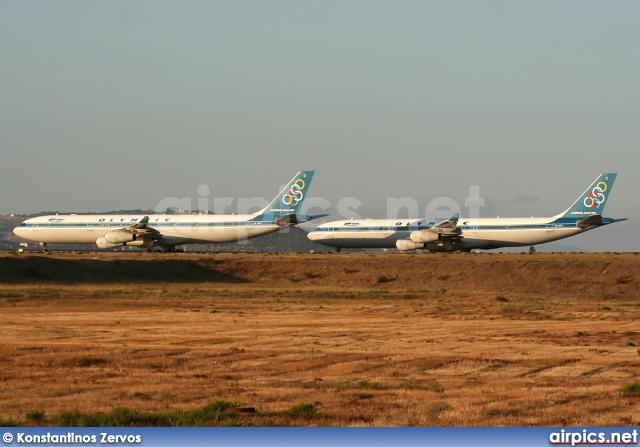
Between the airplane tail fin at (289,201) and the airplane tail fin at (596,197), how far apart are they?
74.4ft

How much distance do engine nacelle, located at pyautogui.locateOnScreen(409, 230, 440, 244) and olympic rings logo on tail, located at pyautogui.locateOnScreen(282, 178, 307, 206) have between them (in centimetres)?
1084

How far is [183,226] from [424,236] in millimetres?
21747

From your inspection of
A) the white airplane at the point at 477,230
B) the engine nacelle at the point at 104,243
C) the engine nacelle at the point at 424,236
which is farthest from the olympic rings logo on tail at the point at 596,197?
the engine nacelle at the point at 104,243

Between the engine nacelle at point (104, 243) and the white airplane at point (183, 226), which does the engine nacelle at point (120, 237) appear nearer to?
the white airplane at point (183, 226)

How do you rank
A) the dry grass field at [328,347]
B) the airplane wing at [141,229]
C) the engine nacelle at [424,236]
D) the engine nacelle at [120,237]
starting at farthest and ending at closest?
1. the airplane wing at [141,229]
2. the engine nacelle at [424,236]
3. the engine nacelle at [120,237]
4. the dry grass field at [328,347]

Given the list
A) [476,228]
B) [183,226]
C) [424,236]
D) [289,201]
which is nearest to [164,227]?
[183,226]

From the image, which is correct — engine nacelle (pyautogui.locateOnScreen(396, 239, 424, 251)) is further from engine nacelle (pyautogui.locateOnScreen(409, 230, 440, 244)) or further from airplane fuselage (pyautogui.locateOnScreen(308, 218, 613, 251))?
airplane fuselage (pyautogui.locateOnScreen(308, 218, 613, 251))

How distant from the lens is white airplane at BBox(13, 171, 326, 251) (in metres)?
82.2

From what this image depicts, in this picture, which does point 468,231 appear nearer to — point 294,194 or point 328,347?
point 294,194

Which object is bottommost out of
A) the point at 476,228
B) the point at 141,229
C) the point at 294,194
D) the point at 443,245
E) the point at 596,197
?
the point at 443,245

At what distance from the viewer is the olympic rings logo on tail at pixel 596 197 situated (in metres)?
81.9

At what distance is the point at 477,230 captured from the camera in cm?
8444

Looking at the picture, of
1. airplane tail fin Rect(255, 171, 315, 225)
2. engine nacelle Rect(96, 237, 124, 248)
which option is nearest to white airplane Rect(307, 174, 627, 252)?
airplane tail fin Rect(255, 171, 315, 225)

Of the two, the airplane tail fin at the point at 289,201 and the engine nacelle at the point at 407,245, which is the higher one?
the airplane tail fin at the point at 289,201
